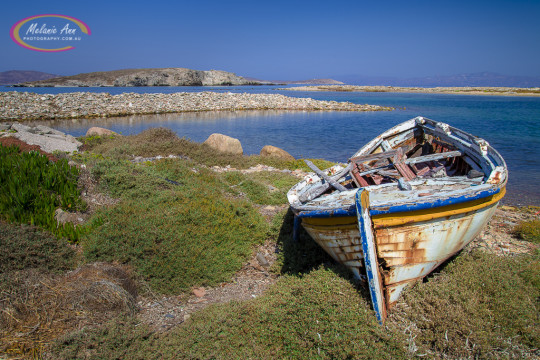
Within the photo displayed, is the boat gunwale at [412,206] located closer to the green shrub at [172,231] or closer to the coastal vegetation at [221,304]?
the coastal vegetation at [221,304]

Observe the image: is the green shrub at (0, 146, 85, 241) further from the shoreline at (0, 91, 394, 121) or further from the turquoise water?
the shoreline at (0, 91, 394, 121)

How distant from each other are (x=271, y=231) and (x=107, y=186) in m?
4.17

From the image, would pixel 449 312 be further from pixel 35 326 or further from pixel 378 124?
pixel 378 124

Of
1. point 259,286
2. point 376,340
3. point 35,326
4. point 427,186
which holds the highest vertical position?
point 427,186

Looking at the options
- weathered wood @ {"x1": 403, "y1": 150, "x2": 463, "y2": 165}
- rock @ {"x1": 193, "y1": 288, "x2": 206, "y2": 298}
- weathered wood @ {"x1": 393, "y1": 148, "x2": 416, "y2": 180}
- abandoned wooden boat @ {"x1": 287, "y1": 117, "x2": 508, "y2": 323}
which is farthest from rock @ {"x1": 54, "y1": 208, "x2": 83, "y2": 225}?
weathered wood @ {"x1": 403, "y1": 150, "x2": 463, "y2": 165}

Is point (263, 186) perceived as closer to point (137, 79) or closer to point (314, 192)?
point (314, 192)

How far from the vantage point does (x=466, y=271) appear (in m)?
4.56

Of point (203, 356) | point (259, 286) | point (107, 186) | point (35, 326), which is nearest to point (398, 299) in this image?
point (259, 286)

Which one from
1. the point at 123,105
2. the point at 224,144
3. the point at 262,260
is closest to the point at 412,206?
the point at 262,260

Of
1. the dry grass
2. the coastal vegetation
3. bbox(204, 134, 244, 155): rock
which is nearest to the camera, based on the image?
the dry grass

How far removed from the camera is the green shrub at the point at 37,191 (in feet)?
19.2

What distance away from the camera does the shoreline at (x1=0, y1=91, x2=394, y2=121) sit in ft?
86.2

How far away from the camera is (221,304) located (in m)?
4.55

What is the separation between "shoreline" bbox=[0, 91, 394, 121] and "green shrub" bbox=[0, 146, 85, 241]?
21.0 metres
